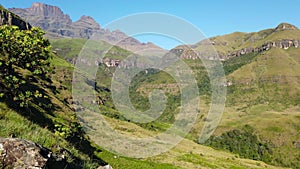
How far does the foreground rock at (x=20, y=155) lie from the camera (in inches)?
329

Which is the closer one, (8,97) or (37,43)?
(37,43)

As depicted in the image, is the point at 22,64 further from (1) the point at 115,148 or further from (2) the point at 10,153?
(1) the point at 115,148

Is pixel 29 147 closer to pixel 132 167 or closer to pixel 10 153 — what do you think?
pixel 10 153

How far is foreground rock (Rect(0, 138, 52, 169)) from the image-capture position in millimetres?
8345

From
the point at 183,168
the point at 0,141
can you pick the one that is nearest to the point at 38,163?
the point at 0,141

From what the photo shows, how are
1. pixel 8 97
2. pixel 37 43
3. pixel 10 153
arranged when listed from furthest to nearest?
pixel 8 97
pixel 37 43
pixel 10 153

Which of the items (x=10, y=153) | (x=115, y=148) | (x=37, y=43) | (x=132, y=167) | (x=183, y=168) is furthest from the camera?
(x=183, y=168)

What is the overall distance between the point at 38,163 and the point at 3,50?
19512 millimetres

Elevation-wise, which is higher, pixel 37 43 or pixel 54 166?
pixel 37 43

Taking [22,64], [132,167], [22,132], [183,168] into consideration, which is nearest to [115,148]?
[132,167]

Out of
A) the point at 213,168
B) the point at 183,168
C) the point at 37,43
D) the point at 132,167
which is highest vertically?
the point at 37,43

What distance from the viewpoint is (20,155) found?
8.59 meters

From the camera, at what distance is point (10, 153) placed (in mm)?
8461

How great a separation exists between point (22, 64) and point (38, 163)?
1911cm
